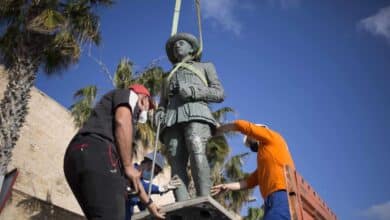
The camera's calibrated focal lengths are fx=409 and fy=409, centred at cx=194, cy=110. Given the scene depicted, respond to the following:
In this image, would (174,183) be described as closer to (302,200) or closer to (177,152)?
(177,152)

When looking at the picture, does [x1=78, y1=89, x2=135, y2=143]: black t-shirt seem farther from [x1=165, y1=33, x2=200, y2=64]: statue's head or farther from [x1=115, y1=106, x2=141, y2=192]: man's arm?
[x1=165, y1=33, x2=200, y2=64]: statue's head

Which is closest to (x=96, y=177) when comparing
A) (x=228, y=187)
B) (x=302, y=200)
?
(x=302, y=200)

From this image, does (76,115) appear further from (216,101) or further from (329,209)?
(329,209)

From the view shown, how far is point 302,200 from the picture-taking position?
119 inches

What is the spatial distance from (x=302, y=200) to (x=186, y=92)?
209cm

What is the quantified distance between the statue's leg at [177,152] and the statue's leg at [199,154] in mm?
150

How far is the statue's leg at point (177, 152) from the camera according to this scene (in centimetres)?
459

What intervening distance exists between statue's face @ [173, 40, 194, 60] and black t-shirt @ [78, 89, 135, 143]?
8.74ft

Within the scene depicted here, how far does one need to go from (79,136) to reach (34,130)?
12.2 m

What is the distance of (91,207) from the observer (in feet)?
7.38

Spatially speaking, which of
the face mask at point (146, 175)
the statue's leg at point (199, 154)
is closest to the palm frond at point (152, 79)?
the face mask at point (146, 175)

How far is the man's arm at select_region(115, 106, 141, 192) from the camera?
8.08ft

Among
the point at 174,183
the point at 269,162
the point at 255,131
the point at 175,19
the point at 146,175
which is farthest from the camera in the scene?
the point at 146,175

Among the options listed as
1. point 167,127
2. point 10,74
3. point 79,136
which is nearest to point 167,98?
point 167,127
